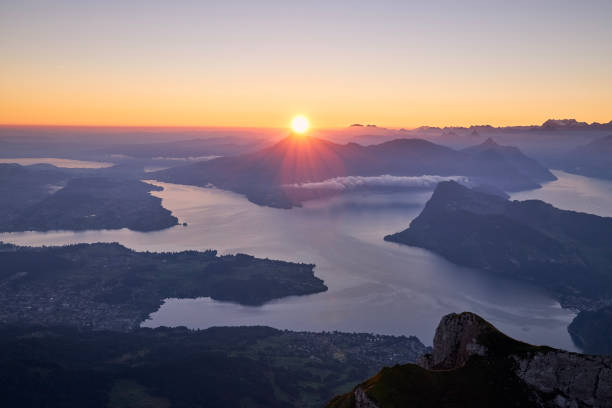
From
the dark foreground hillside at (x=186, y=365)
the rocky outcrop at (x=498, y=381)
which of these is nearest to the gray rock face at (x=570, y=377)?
the rocky outcrop at (x=498, y=381)

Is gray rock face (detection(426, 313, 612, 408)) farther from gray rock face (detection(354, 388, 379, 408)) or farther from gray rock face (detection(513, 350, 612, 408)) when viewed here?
gray rock face (detection(354, 388, 379, 408))

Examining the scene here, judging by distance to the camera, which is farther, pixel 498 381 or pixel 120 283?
pixel 120 283

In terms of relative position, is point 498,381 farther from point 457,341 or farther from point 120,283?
point 120,283

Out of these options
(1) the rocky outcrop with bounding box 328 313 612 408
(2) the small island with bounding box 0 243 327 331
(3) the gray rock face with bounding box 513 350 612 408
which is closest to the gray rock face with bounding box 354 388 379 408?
(1) the rocky outcrop with bounding box 328 313 612 408


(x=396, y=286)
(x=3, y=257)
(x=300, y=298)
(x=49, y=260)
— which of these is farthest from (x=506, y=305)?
(x=3, y=257)

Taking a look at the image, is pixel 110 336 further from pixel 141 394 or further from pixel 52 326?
pixel 141 394

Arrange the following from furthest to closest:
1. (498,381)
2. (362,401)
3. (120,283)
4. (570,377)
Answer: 1. (120,283)
2. (362,401)
3. (498,381)
4. (570,377)

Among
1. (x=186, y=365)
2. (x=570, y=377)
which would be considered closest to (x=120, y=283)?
(x=186, y=365)
